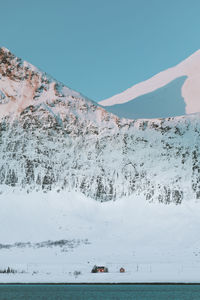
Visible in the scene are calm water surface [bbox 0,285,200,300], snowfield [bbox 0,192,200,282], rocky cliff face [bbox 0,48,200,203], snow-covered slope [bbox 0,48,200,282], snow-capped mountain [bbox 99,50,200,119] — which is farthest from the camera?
snow-capped mountain [bbox 99,50,200,119]

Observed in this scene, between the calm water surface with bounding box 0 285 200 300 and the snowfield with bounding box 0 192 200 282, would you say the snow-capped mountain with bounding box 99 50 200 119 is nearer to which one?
the snowfield with bounding box 0 192 200 282

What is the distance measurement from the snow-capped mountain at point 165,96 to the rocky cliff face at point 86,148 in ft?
Result: 88.4

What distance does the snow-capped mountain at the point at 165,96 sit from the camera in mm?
156875

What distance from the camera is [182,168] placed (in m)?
111

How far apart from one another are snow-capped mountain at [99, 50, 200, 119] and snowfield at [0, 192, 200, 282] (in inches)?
→ 1746

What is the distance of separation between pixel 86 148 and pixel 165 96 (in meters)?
58.3

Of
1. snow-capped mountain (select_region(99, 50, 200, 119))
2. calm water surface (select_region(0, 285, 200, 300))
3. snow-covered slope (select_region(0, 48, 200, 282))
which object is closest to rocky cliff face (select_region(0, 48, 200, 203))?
snow-covered slope (select_region(0, 48, 200, 282))

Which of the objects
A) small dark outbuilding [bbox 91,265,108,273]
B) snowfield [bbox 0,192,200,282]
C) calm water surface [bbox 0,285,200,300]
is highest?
snowfield [bbox 0,192,200,282]

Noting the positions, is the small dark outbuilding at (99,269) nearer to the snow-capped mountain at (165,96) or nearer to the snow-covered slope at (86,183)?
the snow-covered slope at (86,183)

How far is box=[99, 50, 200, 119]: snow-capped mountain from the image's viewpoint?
515 ft

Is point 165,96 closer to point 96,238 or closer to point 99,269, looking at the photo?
point 96,238

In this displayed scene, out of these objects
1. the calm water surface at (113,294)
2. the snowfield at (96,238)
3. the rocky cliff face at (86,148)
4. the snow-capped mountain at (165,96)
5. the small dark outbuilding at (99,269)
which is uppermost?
the snow-capped mountain at (165,96)

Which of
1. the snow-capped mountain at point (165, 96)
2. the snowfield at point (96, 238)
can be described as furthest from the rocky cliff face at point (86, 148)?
the snow-capped mountain at point (165, 96)

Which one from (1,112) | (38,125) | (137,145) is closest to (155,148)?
(137,145)
